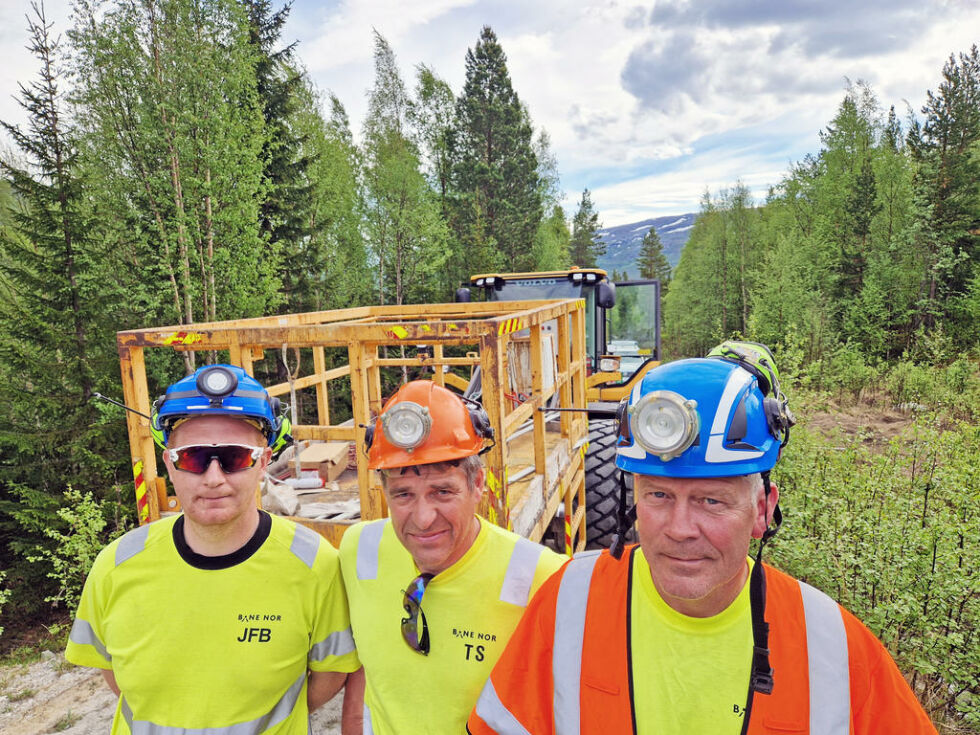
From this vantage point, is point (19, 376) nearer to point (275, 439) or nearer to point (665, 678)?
point (275, 439)

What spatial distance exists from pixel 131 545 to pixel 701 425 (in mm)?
1850

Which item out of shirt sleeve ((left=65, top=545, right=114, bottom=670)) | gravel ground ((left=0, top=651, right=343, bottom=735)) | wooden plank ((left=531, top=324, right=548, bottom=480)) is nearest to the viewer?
shirt sleeve ((left=65, top=545, right=114, bottom=670))

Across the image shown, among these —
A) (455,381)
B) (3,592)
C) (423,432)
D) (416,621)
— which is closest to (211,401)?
(423,432)

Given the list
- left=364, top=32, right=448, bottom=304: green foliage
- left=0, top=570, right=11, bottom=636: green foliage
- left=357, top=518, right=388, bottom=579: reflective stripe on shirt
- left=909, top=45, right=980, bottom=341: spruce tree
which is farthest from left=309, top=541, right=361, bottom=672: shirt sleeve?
left=909, top=45, right=980, bottom=341: spruce tree

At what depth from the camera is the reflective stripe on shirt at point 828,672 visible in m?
1.09

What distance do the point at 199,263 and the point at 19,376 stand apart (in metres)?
3.39

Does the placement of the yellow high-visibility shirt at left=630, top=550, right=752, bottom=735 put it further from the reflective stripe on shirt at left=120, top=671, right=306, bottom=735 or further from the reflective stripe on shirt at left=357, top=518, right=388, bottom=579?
the reflective stripe on shirt at left=120, top=671, right=306, bottom=735

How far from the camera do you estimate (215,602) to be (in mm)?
1711

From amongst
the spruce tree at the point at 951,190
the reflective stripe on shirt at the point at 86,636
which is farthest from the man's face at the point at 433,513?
the spruce tree at the point at 951,190

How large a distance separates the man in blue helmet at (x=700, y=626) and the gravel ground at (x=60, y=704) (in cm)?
324

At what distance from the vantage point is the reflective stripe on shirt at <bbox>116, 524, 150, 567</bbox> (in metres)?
1.77

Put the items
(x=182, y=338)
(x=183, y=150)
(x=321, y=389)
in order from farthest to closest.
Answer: (x=183, y=150), (x=321, y=389), (x=182, y=338)

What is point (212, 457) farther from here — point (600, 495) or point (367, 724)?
point (600, 495)

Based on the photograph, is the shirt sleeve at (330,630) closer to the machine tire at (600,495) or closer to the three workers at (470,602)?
the three workers at (470,602)
